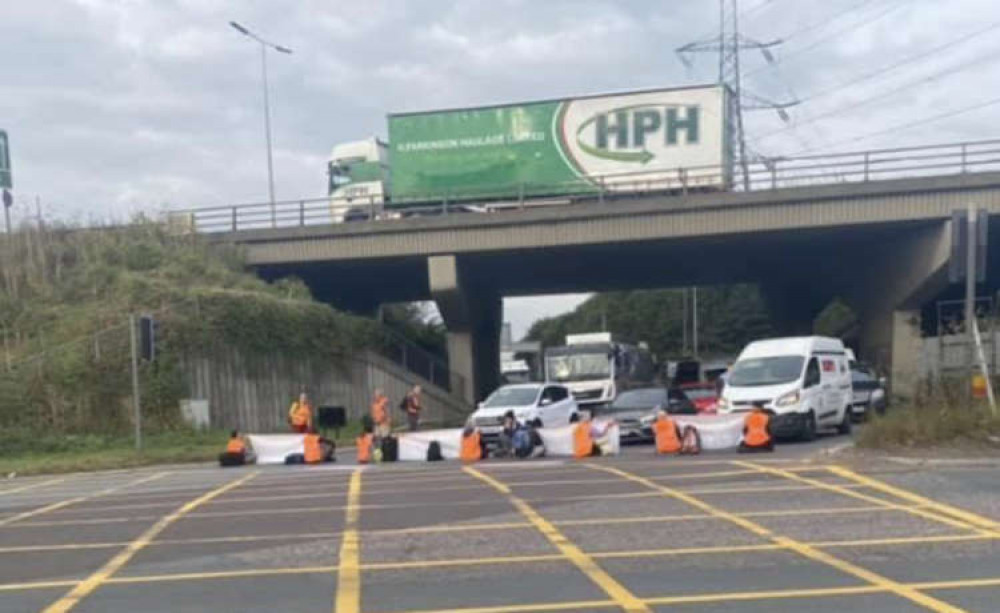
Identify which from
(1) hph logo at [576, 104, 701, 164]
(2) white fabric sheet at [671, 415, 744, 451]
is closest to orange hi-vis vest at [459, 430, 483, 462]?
(2) white fabric sheet at [671, 415, 744, 451]

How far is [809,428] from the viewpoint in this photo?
23.6 meters

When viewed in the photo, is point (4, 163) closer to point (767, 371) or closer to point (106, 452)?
point (106, 452)

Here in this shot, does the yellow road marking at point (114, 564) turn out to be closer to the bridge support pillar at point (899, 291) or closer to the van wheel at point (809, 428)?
the van wheel at point (809, 428)

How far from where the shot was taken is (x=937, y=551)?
956 centimetres

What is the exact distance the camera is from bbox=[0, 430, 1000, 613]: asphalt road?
8320 mm

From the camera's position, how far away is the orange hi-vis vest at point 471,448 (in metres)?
23.7

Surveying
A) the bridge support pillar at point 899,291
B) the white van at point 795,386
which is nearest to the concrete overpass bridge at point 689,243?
the bridge support pillar at point 899,291

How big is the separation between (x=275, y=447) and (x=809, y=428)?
11.9 metres

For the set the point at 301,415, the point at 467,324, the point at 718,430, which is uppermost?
the point at 467,324

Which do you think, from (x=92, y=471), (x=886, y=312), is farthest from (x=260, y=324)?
(x=886, y=312)

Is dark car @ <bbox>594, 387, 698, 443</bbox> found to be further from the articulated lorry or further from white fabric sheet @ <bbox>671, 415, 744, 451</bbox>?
the articulated lorry

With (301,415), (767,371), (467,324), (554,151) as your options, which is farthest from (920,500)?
(467,324)

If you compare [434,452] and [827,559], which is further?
[434,452]

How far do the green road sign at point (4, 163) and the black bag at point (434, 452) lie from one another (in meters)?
20.9
